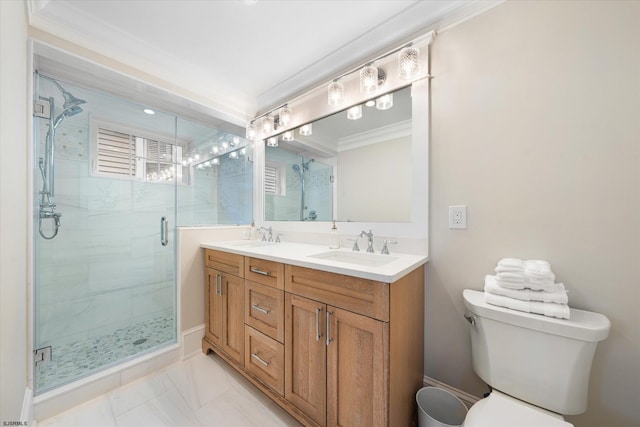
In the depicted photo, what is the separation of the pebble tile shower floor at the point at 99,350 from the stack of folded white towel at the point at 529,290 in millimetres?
2262

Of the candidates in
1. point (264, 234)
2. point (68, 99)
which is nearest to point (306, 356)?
point (264, 234)

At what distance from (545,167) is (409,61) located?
881 millimetres

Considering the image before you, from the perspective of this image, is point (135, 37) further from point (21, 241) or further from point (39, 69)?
point (21, 241)

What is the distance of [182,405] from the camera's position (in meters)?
1.40

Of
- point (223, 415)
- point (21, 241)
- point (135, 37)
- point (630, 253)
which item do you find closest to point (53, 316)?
point (21, 241)

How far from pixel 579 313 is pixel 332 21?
1.94m

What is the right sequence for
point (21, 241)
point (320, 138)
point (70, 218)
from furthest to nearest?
point (320, 138) < point (70, 218) < point (21, 241)

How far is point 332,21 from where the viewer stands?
144cm

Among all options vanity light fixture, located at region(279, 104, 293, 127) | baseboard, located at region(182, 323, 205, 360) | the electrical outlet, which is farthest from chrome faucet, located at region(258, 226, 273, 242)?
the electrical outlet

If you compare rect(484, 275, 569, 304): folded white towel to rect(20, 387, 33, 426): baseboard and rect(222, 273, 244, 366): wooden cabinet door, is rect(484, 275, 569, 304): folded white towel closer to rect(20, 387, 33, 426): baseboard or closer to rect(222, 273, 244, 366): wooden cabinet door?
rect(222, 273, 244, 366): wooden cabinet door

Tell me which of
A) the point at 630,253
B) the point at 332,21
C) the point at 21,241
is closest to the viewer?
the point at 630,253

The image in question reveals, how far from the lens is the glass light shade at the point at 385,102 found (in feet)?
4.98

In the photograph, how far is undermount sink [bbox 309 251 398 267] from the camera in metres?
1.37

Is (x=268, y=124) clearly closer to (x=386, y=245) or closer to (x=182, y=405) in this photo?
(x=386, y=245)
